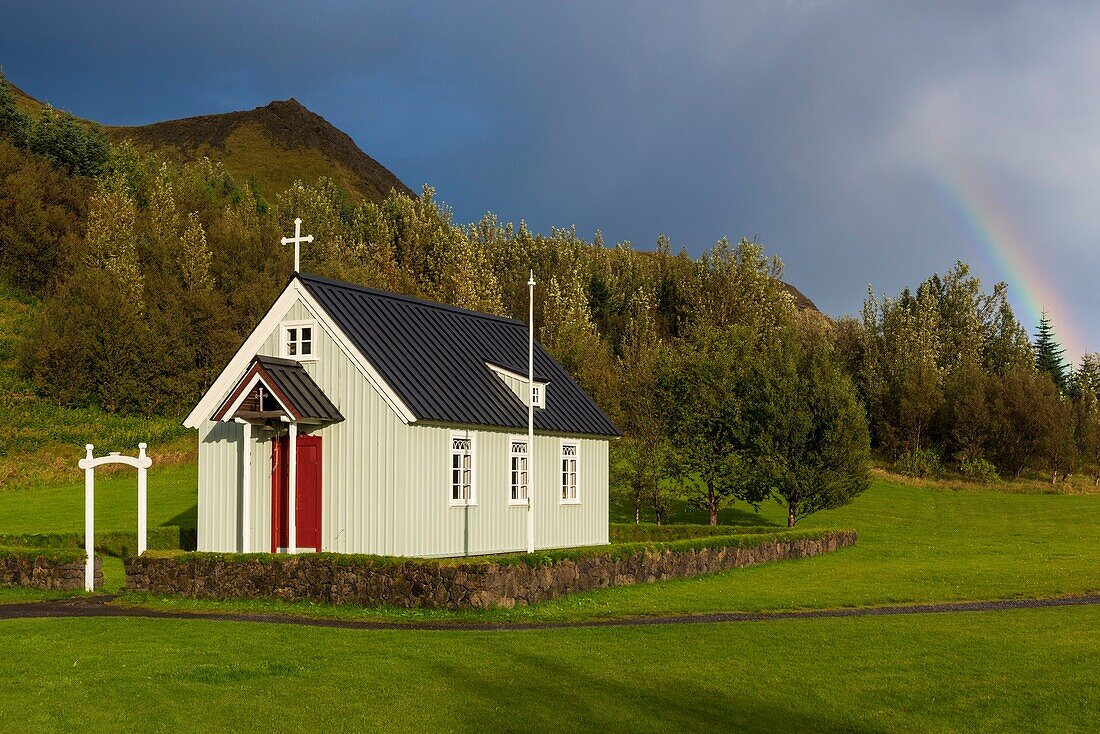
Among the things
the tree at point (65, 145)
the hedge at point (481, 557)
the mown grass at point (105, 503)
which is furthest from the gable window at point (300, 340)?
the tree at point (65, 145)

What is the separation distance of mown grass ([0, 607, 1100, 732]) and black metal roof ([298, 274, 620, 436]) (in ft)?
32.5

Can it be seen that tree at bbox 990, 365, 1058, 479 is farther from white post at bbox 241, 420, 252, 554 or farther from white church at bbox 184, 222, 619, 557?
white post at bbox 241, 420, 252, 554

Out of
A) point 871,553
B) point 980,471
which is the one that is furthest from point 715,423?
point 980,471

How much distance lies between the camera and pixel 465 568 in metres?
21.1

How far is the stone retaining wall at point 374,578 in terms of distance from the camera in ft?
69.4

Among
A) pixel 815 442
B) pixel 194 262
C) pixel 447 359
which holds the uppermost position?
pixel 194 262

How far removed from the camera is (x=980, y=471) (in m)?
74.8

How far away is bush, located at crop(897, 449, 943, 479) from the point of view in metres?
74.4

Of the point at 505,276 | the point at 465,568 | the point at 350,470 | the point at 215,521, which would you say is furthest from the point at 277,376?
the point at 505,276

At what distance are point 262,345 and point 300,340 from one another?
1.46m

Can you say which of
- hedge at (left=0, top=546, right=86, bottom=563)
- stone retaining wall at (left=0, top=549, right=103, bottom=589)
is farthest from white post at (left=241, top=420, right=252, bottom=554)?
hedge at (left=0, top=546, right=86, bottom=563)

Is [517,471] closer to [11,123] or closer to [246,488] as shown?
[246,488]

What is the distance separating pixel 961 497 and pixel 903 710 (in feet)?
180

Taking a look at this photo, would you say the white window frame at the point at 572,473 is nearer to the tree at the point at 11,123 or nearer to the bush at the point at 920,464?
the bush at the point at 920,464
